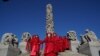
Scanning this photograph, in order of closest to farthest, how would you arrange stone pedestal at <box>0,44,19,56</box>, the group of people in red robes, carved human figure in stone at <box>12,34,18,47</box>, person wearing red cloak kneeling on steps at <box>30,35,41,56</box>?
stone pedestal at <box>0,44,19,56</box> < the group of people in red robes < person wearing red cloak kneeling on steps at <box>30,35,41,56</box> < carved human figure in stone at <box>12,34,18,47</box>

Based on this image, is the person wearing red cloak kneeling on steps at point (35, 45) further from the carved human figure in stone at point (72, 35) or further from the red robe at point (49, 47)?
the carved human figure in stone at point (72, 35)

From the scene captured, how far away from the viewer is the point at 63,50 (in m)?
15.6

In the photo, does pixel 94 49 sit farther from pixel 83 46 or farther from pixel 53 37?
pixel 53 37

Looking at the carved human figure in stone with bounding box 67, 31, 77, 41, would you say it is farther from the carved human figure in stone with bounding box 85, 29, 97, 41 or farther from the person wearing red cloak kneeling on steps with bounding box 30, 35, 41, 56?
the person wearing red cloak kneeling on steps with bounding box 30, 35, 41, 56

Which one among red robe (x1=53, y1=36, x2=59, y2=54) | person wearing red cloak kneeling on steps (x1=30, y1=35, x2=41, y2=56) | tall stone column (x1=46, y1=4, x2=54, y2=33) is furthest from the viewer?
tall stone column (x1=46, y1=4, x2=54, y2=33)

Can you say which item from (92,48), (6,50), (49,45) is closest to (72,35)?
(92,48)

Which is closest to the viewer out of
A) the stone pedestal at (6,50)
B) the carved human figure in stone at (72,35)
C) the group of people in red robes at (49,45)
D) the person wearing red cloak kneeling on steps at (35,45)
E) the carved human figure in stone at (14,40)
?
the stone pedestal at (6,50)

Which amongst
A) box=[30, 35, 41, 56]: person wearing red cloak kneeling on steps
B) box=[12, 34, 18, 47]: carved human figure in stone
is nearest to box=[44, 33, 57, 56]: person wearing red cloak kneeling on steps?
box=[30, 35, 41, 56]: person wearing red cloak kneeling on steps

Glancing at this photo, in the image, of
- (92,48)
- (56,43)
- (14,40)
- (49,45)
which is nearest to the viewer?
(92,48)

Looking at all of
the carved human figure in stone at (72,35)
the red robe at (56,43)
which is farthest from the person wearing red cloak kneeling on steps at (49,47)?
the carved human figure in stone at (72,35)

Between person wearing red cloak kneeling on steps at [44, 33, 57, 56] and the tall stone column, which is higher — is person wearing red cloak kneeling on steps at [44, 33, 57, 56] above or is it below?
below

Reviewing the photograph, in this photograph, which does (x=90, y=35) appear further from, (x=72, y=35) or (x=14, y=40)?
(x=14, y=40)

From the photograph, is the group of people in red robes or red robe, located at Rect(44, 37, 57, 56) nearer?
red robe, located at Rect(44, 37, 57, 56)

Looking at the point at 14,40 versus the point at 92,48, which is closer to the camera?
the point at 92,48
